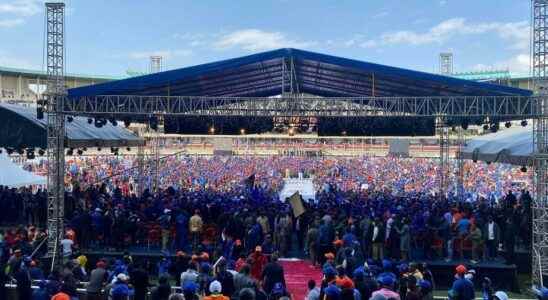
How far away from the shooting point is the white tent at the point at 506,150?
1854cm

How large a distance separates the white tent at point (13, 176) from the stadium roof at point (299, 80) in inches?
218

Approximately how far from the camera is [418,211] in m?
15.5

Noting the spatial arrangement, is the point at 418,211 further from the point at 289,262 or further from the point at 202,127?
the point at 202,127

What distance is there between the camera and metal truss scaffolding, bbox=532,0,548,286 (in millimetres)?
12977

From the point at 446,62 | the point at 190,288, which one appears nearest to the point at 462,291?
the point at 190,288

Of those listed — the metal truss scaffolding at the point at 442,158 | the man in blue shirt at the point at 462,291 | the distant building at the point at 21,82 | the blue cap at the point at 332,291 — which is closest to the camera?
the blue cap at the point at 332,291

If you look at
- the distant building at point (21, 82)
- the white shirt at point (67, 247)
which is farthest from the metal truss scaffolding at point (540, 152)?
the distant building at point (21, 82)

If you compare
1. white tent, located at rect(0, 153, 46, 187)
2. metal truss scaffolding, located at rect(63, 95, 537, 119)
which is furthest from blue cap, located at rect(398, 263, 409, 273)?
white tent, located at rect(0, 153, 46, 187)

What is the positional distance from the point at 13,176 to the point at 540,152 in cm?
1676

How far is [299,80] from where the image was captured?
1991 centimetres

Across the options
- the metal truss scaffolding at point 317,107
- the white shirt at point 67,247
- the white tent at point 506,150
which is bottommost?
the white shirt at point 67,247

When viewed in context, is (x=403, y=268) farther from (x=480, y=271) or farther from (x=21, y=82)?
(x=21, y=82)

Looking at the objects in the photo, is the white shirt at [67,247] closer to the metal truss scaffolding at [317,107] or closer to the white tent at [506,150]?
the metal truss scaffolding at [317,107]

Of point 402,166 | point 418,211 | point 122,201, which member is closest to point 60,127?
→ point 122,201
